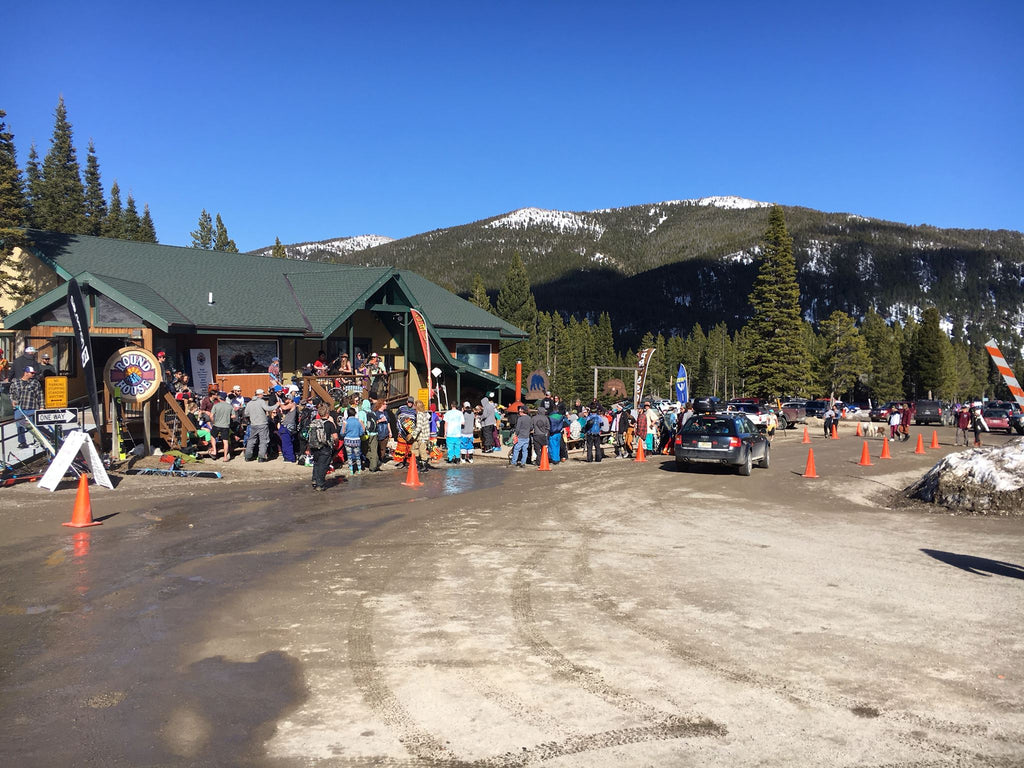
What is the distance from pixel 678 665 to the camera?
6645 mm

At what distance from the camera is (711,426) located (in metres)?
21.5

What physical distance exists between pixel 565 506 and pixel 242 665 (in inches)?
364

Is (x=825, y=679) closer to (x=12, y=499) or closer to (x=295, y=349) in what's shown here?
(x=12, y=499)

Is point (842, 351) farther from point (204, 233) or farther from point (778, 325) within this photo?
point (204, 233)

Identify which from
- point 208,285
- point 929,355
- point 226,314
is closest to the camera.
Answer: point 226,314

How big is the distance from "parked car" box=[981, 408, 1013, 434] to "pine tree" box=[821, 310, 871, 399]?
118ft

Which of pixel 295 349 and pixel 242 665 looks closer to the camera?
pixel 242 665

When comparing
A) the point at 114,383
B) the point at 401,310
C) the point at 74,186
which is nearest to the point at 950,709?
the point at 114,383

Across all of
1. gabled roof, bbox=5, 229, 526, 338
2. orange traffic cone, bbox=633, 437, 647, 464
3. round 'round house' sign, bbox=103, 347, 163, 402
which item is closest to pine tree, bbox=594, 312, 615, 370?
gabled roof, bbox=5, 229, 526, 338

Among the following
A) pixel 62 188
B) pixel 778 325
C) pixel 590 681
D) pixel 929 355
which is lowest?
pixel 590 681

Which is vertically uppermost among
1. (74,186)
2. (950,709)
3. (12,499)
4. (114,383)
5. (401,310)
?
(74,186)

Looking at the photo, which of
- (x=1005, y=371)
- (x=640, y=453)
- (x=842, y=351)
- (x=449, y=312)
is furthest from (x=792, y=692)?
(x=842, y=351)

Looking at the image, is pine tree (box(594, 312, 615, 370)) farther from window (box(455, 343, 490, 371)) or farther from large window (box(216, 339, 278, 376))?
large window (box(216, 339, 278, 376))

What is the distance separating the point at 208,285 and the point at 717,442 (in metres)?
17.6
